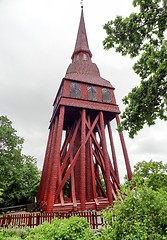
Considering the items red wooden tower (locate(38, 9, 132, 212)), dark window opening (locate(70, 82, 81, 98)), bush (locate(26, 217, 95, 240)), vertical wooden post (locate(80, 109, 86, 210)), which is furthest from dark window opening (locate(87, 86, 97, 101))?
bush (locate(26, 217, 95, 240))

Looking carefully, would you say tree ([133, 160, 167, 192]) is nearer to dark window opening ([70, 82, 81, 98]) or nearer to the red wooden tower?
the red wooden tower

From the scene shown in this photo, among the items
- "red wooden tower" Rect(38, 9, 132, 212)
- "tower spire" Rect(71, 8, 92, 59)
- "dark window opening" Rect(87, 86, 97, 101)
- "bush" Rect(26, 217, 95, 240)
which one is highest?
"tower spire" Rect(71, 8, 92, 59)

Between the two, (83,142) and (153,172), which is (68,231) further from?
(153,172)

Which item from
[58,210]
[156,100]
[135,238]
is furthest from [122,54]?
[58,210]

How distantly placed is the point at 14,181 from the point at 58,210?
9.96m

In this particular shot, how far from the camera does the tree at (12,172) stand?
1494cm

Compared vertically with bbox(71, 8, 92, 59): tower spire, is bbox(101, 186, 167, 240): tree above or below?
below

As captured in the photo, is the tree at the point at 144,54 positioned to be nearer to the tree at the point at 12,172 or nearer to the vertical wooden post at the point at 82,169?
the vertical wooden post at the point at 82,169

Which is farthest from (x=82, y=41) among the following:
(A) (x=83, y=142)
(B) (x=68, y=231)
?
(B) (x=68, y=231)

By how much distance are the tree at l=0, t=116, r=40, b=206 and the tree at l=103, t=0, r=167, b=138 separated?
1293cm

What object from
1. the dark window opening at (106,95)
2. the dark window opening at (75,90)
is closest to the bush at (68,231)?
the dark window opening at (75,90)

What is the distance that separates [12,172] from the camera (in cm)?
1511

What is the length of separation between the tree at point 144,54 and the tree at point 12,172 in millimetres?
12933

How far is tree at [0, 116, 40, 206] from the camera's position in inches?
588
